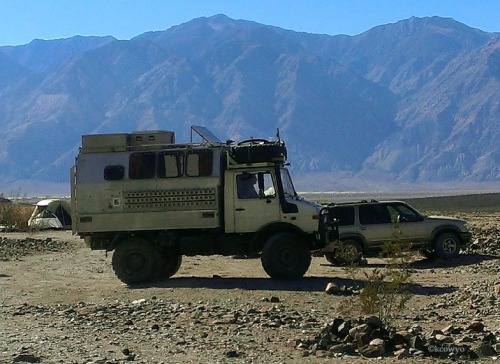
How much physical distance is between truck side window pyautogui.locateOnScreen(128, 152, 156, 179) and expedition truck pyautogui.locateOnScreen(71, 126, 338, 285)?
2 cm

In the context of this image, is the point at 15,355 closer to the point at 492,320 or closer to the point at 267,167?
the point at 492,320

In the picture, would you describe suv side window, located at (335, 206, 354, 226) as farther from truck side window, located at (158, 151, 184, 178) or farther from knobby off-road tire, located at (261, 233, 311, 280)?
truck side window, located at (158, 151, 184, 178)

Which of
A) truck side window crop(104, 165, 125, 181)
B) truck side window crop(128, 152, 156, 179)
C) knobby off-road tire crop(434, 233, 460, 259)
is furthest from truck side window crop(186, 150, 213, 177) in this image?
knobby off-road tire crop(434, 233, 460, 259)

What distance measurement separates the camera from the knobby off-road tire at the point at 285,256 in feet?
61.6

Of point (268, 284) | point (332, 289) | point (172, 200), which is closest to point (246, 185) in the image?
point (172, 200)

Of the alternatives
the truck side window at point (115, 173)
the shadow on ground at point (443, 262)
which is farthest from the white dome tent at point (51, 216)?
the truck side window at point (115, 173)

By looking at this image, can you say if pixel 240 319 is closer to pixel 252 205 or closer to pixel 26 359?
pixel 26 359

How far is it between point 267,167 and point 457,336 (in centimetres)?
798

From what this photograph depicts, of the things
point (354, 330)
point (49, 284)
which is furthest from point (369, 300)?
point (49, 284)

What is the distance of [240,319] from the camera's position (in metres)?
13.6

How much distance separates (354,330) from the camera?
11367mm

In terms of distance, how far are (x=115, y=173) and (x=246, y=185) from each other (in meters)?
2.75

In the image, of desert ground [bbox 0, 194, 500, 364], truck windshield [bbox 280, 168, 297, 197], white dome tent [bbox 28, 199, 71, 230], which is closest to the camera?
desert ground [bbox 0, 194, 500, 364]

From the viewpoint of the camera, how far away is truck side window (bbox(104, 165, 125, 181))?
62.7 feet
